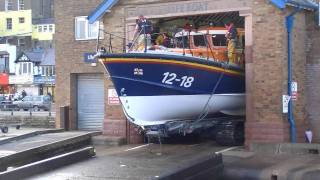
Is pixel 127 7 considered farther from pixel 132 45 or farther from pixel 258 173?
pixel 258 173

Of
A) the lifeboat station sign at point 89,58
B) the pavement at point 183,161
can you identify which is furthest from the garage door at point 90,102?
the pavement at point 183,161

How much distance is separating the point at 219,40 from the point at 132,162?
5764 millimetres

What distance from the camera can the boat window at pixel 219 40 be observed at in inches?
746

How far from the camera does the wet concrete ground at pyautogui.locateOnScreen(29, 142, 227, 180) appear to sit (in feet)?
41.1

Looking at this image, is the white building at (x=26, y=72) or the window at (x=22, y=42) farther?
the window at (x=22, y=42)

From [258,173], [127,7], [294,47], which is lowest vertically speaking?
[258,173]

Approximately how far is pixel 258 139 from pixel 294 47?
9.63ft

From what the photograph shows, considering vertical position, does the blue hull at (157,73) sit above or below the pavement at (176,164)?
above

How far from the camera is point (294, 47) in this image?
17.9 meters

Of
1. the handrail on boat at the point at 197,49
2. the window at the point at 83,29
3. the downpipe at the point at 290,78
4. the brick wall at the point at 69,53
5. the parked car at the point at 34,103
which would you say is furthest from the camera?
the parked car at the point at 34,103

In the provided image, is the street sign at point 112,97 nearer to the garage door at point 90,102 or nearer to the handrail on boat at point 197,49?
the handrail on boat at point 197,49

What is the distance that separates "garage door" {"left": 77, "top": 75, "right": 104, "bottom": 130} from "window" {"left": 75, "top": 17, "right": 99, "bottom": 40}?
170 centimetres

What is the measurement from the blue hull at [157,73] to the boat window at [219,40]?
1473 mm

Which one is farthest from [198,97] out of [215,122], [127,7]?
[127,7]
